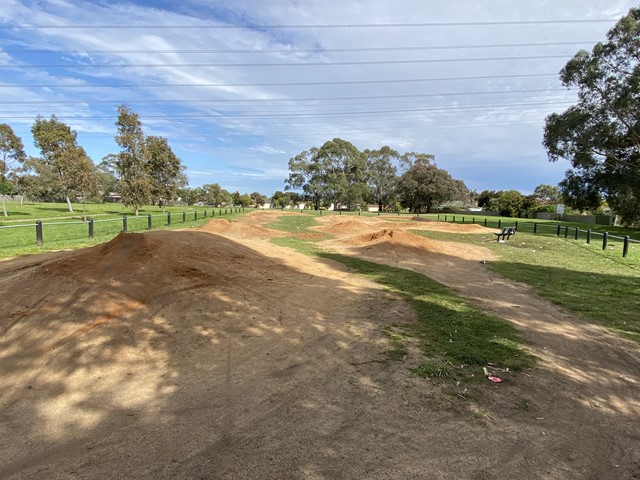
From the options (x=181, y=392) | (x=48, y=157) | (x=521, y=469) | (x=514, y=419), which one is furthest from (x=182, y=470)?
(x=48, y=157)

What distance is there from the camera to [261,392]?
13.0ft

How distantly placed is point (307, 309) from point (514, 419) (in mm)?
3937

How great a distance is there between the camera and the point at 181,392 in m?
3.98

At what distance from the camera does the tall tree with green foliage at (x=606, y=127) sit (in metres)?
29.2

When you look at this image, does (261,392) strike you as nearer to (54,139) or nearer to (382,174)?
(54,139)

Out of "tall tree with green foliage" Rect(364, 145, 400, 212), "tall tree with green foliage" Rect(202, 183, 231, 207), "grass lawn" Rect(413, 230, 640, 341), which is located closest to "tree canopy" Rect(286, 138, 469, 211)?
"tall tree with green foliage" Rect(364, 145, 400, 212)

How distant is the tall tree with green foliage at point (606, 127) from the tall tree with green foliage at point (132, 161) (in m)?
36.9

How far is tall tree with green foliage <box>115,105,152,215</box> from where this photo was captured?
35.2m

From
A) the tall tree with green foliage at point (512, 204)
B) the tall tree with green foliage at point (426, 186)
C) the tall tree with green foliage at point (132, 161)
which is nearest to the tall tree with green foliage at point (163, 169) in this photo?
the tall tree with green foliage at point (132, 161)

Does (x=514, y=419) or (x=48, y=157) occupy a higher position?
(x=48, y=157)

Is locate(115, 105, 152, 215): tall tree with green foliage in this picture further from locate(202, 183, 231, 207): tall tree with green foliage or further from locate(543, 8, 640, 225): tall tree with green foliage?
locate(202, 183, 231, 207): tall tree with green foliage

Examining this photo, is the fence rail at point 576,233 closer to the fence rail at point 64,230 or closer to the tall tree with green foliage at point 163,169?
the fence rail at point 64,230

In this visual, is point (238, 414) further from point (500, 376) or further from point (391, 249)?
point (391, 249)

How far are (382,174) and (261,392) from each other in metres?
88.4
